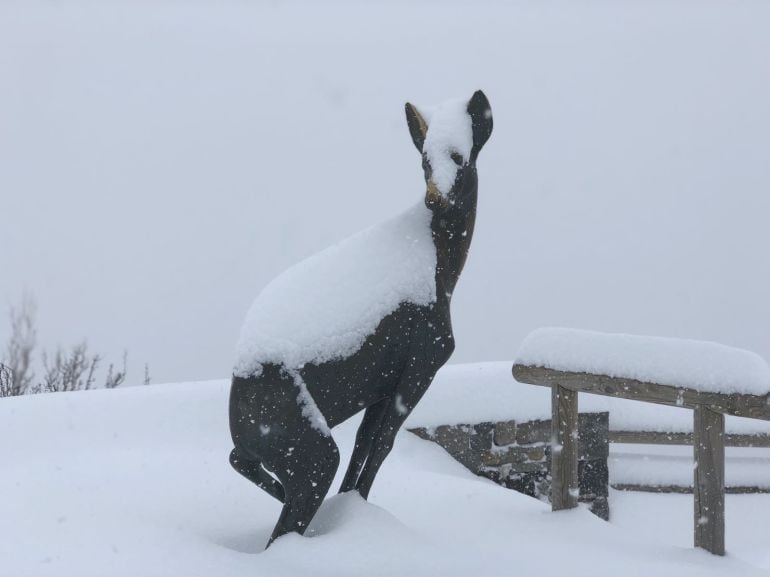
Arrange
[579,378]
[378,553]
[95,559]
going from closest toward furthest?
[95,559] < [378,553] < [579,378]

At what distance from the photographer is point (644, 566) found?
381 cm

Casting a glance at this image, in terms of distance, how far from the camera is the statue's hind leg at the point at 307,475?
129 inches

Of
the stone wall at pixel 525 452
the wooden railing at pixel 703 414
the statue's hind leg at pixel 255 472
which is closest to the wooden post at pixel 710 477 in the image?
the wooden railing at pixel 703 414

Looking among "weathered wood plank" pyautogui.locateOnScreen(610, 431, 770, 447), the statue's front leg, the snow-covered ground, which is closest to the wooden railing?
the snow-covered ground

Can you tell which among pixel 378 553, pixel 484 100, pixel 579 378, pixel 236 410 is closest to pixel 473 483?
pixel 579 378

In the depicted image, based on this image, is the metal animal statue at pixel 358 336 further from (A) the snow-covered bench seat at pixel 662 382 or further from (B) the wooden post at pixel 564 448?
(B) the wooden post at pixel 564 448

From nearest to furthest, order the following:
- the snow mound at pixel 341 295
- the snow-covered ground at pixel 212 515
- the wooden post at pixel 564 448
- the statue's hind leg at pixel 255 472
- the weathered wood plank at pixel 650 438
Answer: the snow-covered ground at pixel 212 515 → the snow mound at pixel 341 295 → the statue's hind leg at pixel 255 472 → the wooden post at pixel 564 448 → the weathered wood plank at pixel 650 438

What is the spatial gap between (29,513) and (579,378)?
2751 mm

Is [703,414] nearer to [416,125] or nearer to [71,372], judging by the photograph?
[416,125]

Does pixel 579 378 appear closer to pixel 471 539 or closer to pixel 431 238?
pixel 471 539

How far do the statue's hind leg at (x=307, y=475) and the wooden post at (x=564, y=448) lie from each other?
182 centimetres

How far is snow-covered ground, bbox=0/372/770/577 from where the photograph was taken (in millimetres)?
3205

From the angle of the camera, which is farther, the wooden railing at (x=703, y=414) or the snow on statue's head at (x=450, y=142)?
the wooden railing at (x=703, y=414)

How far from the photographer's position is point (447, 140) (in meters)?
3.45
